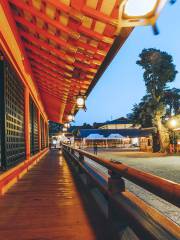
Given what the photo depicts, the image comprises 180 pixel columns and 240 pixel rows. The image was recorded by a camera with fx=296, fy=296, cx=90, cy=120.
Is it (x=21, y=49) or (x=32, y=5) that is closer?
(x=32, y=5)

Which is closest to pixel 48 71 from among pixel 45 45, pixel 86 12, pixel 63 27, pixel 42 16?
pixel 45 45

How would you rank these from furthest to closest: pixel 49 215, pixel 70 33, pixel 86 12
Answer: pixel 70 33 → pixel 86 12 → pixel 49 215

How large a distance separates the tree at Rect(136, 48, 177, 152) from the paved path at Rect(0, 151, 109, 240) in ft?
80.2

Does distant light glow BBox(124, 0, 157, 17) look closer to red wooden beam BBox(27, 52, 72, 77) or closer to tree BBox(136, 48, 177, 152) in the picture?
red wooden beam BBox(27, 52, 72, 77)

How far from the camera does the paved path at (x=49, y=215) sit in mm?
3723

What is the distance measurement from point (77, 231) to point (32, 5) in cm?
404

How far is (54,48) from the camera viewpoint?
725cm

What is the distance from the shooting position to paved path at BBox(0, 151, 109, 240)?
3.72m

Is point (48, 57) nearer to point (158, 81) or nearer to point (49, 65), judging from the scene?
point (49, 65)

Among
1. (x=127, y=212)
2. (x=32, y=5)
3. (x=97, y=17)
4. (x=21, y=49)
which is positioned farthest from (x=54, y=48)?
(x=127, y=212)

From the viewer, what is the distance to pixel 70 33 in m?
5.95

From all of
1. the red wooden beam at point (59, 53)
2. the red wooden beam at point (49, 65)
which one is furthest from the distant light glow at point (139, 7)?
the red wooden beam at point (49, 65)

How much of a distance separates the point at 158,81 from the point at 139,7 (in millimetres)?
29030

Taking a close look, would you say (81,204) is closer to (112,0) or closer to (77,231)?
(77,231)
